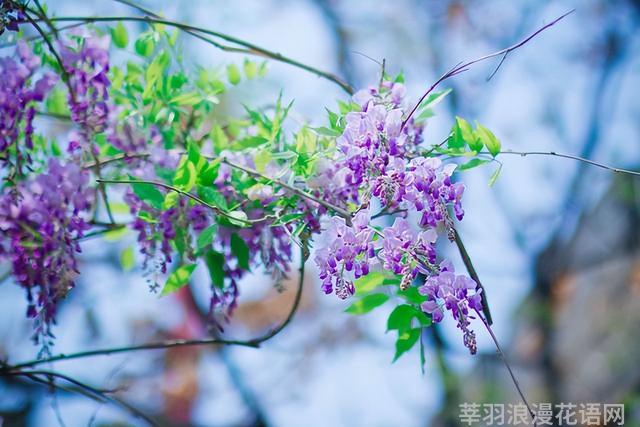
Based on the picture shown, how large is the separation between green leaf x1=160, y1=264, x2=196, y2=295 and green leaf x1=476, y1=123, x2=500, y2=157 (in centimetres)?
59

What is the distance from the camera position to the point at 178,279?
134 centimetres

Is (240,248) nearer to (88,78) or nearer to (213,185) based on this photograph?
(213,185)

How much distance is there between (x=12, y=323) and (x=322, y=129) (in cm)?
465

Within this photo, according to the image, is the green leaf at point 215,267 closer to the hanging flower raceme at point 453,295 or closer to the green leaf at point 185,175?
the green leaf at point 185,175

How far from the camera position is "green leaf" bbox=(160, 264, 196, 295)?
1.32m

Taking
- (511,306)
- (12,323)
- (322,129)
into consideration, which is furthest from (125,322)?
(322,129)

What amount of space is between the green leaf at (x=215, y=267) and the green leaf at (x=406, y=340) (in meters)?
0.37

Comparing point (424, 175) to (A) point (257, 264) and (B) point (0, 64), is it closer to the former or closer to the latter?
(A) point (257, 264)

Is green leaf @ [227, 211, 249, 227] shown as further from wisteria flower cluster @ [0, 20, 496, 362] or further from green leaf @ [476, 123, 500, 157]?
green leaf @ [476, 123, 500, 157]

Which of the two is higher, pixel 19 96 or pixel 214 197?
pixel 19 96

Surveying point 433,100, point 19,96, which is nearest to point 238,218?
point 433,100

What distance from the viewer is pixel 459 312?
0.99m

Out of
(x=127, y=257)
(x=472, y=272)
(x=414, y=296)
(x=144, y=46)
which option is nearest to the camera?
(x=472, y=272)

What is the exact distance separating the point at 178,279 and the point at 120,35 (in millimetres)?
583
